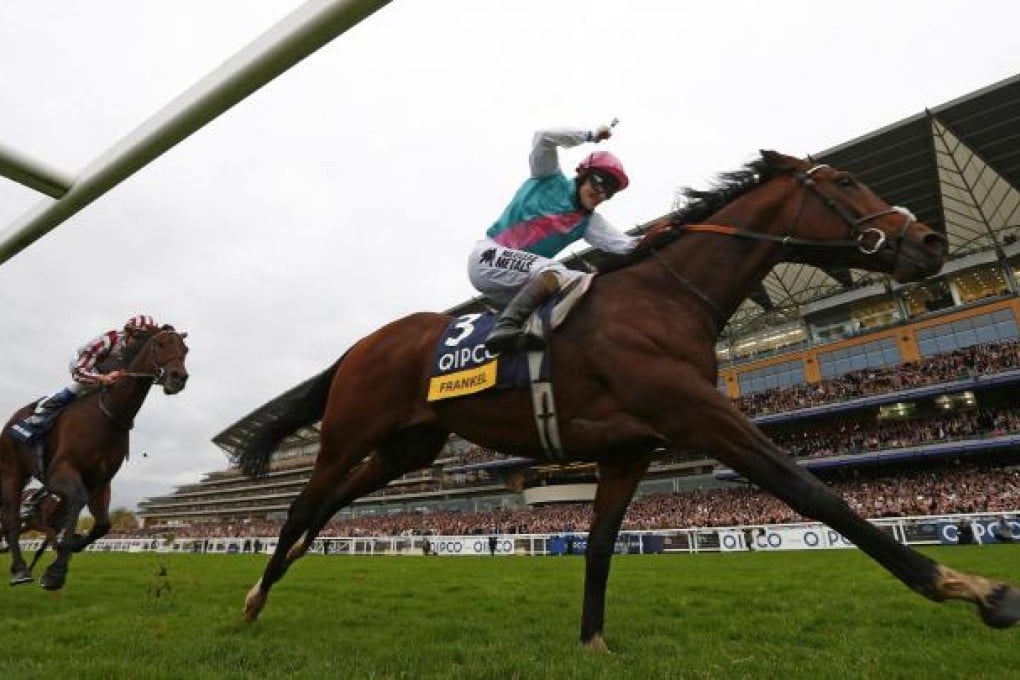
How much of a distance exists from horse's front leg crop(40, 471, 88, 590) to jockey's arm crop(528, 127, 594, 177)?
5.56m

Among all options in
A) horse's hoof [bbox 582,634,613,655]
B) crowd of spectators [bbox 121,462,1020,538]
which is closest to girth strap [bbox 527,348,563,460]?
horse's hoof [bbox 582,634,613,655]

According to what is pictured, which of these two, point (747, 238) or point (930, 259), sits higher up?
point (747, 238)

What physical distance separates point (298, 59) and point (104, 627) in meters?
5.35

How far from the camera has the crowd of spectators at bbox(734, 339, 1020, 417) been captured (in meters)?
35.8

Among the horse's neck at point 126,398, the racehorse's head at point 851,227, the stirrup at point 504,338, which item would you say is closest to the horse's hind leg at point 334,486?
the stirrup at point 504,338

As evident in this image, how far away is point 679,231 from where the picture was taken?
14.2 ft

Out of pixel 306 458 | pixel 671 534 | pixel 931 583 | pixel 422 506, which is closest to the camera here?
pixel 931 583

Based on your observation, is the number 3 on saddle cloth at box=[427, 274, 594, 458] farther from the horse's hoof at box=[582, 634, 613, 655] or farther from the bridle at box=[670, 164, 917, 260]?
the horse's hoof at box=[582, 634, 613, 655]

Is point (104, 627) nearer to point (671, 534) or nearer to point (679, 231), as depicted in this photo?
point (679, 231)

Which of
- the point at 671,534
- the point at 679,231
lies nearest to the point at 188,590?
the point at 679,231

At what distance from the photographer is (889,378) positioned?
39.8 m

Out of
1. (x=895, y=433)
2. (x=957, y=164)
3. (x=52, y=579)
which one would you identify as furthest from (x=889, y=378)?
(x=52, y=579)

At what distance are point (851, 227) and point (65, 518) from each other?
7.77 metres

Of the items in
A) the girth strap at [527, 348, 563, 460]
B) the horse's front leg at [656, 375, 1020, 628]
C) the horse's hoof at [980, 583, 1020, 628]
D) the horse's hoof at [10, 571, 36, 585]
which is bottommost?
the horse's hoof at [980, 583, 1020, 628]
